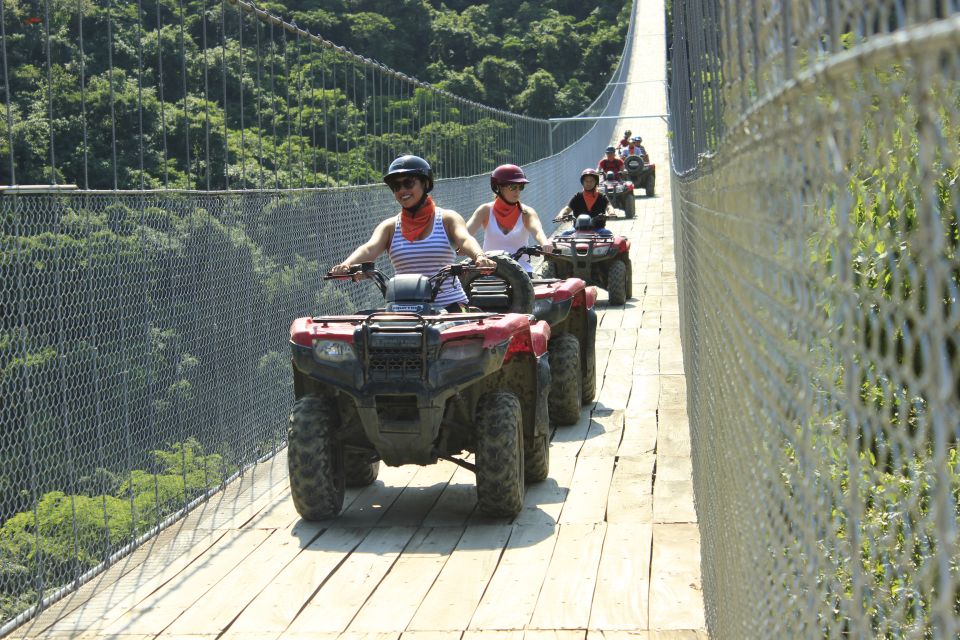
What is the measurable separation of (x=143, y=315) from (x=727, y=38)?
13.2 ft

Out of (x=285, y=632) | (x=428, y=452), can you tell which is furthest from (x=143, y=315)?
(x=285, y=632)

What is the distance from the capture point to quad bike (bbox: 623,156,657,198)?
108 ft

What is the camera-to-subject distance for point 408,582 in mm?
5461

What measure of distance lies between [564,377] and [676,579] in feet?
10.8

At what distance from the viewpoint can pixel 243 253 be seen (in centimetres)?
751

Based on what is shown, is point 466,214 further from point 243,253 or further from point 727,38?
point 727,38

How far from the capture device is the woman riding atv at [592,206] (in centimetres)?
1489

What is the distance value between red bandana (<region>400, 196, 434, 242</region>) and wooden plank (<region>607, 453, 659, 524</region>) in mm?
1689

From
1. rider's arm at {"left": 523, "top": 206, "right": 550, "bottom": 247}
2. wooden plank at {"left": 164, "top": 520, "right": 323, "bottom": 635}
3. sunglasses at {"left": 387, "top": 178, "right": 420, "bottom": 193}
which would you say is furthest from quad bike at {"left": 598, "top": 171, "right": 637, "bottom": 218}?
wooden plank at {"left": 164, "top": 520, "right": 323, "bottom": 635}

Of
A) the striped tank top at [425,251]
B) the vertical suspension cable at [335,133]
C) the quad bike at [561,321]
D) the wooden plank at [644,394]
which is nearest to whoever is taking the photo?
the striped tank top at [425,251]

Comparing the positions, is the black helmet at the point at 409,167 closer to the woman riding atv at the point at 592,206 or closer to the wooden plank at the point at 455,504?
the wooden plank at the point at 455,504

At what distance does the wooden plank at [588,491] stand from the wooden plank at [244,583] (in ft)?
4.01

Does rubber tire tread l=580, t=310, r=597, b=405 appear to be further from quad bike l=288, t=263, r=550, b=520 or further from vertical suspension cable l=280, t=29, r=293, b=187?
quad bike l=288, t=263, r=550, b=520

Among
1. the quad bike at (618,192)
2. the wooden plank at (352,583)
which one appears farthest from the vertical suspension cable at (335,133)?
the quad bike at (618,192)
